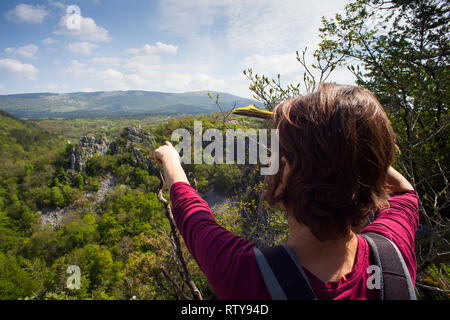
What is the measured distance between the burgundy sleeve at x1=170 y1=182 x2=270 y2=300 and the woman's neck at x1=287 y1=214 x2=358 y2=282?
23 centimetres

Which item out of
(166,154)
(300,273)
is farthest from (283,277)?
(166,154)

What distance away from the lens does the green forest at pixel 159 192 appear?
4.56 meters

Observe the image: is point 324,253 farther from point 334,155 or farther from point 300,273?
point 334,155

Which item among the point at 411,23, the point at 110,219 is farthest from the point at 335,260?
the point at 110,219

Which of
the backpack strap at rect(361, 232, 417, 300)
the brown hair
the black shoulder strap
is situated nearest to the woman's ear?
the brown hair

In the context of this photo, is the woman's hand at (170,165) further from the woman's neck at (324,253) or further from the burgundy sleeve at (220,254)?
the woman's neck at (324,253)

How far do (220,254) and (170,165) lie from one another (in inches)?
27.1

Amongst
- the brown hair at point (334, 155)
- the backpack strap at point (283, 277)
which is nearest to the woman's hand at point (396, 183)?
the brown hair at point (334, 155)

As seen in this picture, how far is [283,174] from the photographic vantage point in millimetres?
1047

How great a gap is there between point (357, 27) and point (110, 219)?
Answer: 51.4 metres

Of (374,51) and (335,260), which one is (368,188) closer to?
(335,260)

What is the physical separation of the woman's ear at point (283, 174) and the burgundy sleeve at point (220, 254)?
30 centimetres

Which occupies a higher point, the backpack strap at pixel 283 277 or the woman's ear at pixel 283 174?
the woman's ear at pixel 283 174
